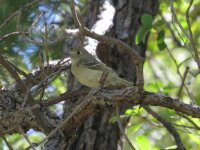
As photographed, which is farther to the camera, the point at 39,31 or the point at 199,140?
the point at 199,140

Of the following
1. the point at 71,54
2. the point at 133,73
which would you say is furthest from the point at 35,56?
the point at 133,73

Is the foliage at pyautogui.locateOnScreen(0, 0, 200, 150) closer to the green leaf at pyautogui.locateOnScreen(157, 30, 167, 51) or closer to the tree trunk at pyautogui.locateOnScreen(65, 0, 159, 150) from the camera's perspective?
the green leaf at pyautogui.locateOnScreen(157, 30, 167, 51)

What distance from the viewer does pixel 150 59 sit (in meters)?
6.59

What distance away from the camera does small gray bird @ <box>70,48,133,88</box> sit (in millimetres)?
3557

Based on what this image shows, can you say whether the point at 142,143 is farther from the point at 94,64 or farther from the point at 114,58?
the point at 114,58

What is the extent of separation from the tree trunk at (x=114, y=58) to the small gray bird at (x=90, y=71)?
237 mm

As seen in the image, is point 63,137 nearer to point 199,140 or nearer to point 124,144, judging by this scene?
point 124,144

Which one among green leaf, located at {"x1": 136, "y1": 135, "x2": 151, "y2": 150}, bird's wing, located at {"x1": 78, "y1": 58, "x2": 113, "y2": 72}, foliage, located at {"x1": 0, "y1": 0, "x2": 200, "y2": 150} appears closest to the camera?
foliage, located at {"x1": 0, "y1": 0, "x2": 200, "y2": 150}

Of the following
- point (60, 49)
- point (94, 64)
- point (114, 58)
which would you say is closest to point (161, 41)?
point (94, 64)

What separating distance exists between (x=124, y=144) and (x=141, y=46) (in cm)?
88

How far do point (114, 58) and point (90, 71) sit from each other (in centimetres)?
47

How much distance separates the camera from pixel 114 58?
4.29m

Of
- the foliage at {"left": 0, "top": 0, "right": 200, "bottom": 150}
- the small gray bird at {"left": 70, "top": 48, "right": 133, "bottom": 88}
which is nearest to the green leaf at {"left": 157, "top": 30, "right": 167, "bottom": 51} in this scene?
the foliage at {"left": 0, "top": 0, "right": 200, "bottom": 150}

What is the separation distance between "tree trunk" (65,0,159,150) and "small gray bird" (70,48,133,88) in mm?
237
